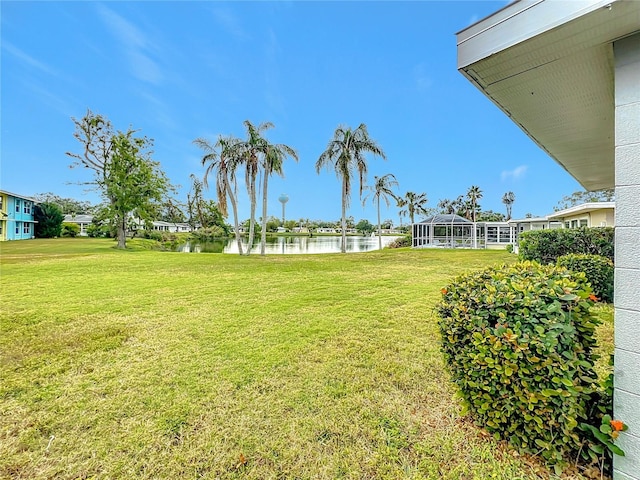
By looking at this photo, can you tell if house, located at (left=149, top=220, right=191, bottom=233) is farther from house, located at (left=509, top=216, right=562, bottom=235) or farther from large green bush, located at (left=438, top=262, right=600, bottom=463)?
large green bush, located at (left=438, top=262, right=600, bottom=463)

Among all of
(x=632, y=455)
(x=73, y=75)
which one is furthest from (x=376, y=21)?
(x=73, y=75)

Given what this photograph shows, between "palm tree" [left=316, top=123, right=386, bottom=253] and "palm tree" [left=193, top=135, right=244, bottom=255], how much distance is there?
17.6 feet

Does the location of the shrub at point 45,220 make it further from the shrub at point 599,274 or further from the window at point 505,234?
the window at point 505,234

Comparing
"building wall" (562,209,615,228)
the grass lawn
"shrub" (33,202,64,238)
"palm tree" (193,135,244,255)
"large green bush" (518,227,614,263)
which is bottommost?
the grass lawn

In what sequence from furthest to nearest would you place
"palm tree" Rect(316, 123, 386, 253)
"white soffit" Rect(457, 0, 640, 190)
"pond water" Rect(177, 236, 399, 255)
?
"pond water" Rect(177, 236, 399, 255)
"palm tree" Rect(316, 123, 386, 253)
"white soffit" Rect(457, 0, 640, 190)

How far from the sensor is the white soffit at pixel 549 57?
1320 millimetres

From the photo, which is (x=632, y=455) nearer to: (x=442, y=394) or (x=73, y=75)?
(x=442, y=394)

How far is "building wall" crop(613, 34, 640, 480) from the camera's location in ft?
4.35

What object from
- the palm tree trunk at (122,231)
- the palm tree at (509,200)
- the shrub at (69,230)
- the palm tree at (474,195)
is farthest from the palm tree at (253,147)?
the palm tree at (509,200)

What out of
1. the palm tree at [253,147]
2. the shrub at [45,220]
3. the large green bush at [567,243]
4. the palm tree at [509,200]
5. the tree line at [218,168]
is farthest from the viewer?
the palm tree at [509,200]

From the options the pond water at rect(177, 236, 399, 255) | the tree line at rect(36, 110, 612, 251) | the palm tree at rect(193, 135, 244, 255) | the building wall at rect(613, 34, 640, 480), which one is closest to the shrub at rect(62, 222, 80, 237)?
the pond water at rect(177, 236, 399, 255)

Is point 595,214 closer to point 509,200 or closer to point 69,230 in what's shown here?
point 69,230

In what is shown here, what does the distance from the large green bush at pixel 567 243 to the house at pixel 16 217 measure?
123 feet

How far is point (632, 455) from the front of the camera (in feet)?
4.49
